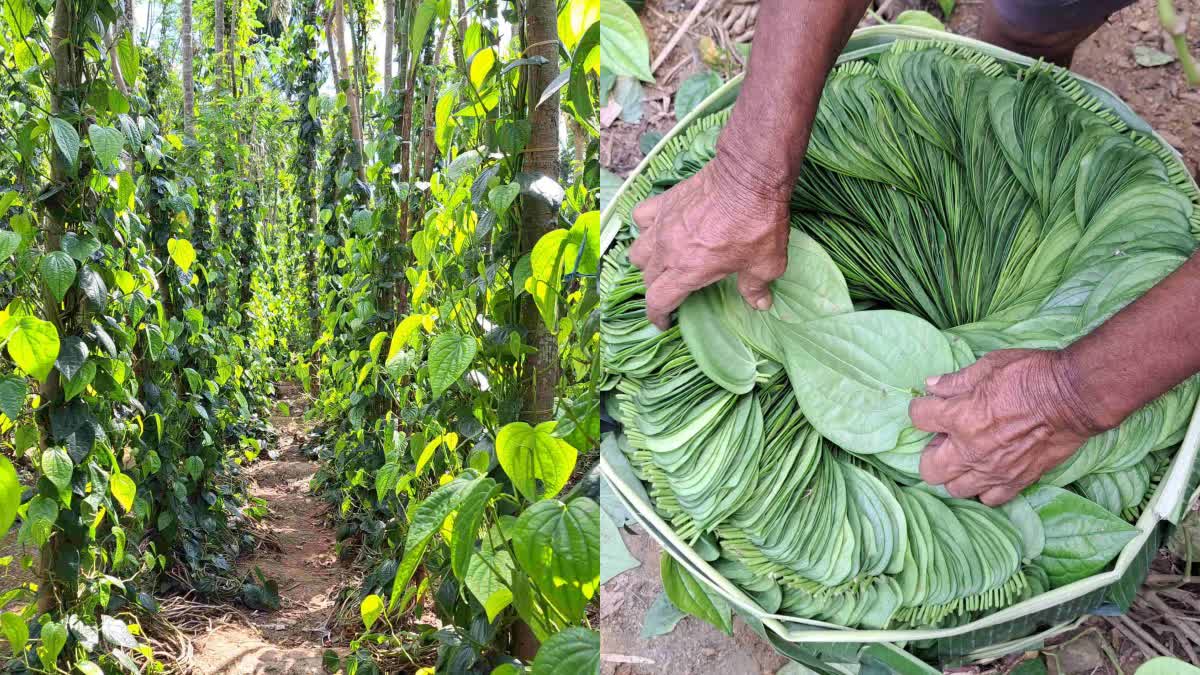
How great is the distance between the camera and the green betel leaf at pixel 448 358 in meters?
1.12

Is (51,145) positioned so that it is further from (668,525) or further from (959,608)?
(959,608)

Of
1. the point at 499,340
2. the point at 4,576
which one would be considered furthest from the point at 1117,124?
the point at 4,576

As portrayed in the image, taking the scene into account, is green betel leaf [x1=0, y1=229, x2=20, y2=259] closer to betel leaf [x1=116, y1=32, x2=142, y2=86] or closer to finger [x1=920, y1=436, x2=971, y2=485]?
betel leaf [x1=116, y1=32, x2=142, y2=86]

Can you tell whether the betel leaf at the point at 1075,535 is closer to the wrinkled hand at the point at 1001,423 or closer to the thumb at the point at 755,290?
the wrinkled hand at the point at 1001,423

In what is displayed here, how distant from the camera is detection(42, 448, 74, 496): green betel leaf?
1.71 metres

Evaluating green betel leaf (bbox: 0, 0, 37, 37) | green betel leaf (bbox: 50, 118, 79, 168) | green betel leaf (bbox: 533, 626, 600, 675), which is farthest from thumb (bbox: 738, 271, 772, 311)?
green betel leaf (bbox: 0, 0, 37, 37)

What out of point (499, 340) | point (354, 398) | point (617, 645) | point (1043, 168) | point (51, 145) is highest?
point (1043, 168)

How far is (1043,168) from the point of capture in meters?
0.64

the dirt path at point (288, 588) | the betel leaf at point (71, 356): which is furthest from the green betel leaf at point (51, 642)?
the dirt path at point (288, 588)

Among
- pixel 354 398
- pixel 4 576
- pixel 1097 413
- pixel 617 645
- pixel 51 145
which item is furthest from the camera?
pixel 4 576

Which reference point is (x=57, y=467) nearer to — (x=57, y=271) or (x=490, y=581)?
(x=57, y=271)

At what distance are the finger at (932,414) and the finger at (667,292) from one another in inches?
6.6

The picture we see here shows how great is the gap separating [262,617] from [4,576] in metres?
0.85

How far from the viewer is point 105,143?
1.66 metres
